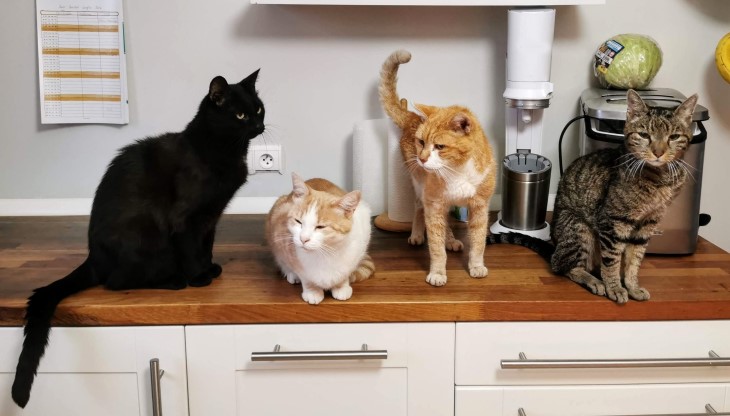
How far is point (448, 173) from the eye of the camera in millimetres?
1492

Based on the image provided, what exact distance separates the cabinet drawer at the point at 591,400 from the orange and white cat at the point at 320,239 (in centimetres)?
36

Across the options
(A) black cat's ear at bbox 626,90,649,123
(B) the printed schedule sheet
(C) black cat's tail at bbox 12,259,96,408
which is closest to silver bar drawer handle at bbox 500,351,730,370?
(A) black cat's ear at bbox 626,90,649,123

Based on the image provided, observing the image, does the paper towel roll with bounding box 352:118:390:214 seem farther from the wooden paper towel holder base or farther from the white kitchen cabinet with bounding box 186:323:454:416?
the white kitchen cabinet with bounding box 186:323:454:416

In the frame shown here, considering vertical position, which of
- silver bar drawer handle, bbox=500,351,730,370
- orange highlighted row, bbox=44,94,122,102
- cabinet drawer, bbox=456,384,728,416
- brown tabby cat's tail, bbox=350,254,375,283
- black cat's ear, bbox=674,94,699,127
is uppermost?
black cat's ear, bbox=674,94,699,127

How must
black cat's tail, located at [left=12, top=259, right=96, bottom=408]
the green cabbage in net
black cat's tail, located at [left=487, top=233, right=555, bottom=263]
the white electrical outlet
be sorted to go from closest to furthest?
black cat's tail, located at [left=12, top=259, right=96, bottom=408]
black cat's tail, located at [left=487, top=233, right=555, bottom=263]
the green cabbage in net
the white electrical outlet

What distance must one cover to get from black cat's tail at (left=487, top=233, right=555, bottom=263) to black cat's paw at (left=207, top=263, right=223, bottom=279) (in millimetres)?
656

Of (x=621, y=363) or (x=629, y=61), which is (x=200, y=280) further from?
(x=629, y=61)

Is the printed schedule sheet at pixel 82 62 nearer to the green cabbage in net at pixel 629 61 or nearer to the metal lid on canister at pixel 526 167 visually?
the metal lid on canister at pixel 526 167

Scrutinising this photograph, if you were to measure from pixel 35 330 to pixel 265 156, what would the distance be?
0.81m

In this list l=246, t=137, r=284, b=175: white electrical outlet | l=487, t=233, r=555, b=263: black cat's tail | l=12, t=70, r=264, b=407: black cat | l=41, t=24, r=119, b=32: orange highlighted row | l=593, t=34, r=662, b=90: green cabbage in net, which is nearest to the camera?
l=12, t=70, r=264, b=407: black cat

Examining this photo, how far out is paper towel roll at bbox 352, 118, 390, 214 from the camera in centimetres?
189

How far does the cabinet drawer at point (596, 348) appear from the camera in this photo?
4.78 feet

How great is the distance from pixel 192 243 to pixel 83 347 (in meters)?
0.30

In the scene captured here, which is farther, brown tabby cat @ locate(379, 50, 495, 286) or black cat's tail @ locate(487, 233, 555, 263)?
black cat's tail @ locate(487, 233, 555, 263)
